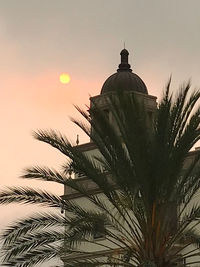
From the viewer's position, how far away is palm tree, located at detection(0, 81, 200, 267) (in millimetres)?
24453

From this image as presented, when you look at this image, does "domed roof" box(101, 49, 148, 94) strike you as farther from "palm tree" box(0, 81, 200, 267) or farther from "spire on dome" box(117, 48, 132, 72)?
"palm tree" box(0, 81, 200, 267)

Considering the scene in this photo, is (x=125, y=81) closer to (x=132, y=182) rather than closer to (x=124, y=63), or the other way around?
(x=124, y=63)

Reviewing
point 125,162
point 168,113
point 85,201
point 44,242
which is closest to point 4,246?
point 44,242

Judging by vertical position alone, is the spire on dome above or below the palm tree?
above

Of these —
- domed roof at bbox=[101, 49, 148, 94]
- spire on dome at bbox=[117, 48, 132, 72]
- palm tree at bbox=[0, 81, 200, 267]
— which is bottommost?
palm tree at bbox=[0, 81, 200, 267]

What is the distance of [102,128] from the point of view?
82.8 feet

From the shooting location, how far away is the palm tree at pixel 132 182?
24.5 meters

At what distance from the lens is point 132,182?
24.5 m

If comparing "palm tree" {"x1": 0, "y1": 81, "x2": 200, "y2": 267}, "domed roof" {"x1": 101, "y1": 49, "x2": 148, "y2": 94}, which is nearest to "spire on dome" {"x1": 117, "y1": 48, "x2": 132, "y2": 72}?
"domed roof" {"x1": 101, "y1": 49, "x2": 148, "y2": 94}

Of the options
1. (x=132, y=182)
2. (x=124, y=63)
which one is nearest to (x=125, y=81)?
(x=124, y=63)

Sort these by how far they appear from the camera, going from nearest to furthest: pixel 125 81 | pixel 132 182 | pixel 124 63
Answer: pixel 132 182 → pixel 125 81 → pixel 124 63

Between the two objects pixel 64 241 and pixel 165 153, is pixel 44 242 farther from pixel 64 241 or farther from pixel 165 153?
pixel 165 153

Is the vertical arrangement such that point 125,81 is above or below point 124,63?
below

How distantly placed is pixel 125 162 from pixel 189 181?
2.07m
